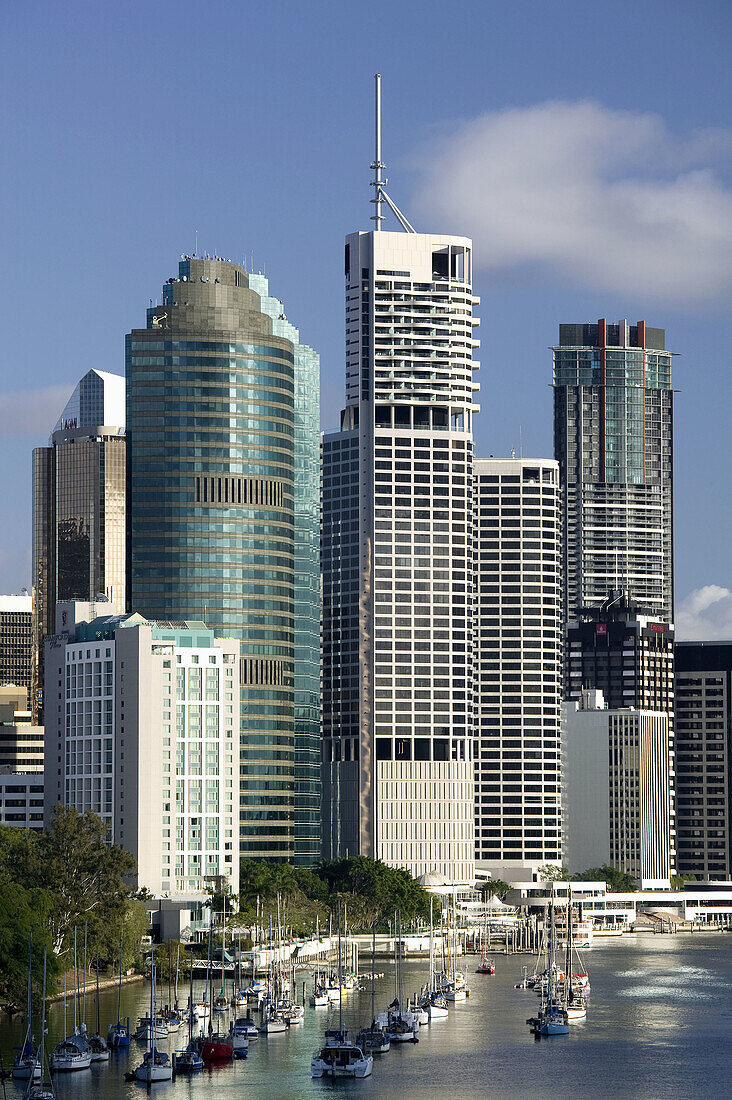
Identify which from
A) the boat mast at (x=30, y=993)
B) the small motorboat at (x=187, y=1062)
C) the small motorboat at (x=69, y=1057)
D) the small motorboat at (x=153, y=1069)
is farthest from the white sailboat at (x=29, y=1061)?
the small motorboat at (x=187, y=1062)

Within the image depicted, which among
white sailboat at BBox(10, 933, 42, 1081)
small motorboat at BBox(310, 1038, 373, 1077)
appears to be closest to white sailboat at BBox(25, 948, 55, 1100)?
white sailboat at BBox(10, 933, 42, 1081)

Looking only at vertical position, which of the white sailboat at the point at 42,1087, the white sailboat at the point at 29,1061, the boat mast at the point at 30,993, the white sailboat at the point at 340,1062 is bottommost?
the white sailboat at the point at 340,1062

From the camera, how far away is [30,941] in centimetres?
19450

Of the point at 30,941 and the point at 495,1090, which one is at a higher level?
the point at 30,941

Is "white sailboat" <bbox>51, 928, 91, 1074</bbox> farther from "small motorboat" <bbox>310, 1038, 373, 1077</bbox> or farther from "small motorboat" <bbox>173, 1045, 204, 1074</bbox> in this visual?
"small motorboat" <bbox>310, 1038, 373, 1077</bbox>

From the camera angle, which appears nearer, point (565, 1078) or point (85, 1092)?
point (85, 1092)

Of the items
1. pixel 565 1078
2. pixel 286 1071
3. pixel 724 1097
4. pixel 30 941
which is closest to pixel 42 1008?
pixel 30 941

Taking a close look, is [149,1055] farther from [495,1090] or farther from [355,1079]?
[495,1090]

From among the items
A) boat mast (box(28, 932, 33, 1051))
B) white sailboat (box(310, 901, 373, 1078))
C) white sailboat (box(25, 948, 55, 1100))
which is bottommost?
white sailboat (box(310, 901, 373, 1078))

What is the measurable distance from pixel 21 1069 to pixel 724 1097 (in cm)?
6137

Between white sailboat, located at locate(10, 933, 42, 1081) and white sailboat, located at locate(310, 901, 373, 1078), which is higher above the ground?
white sailboat, located at locate(10, 933, 42, 1081)

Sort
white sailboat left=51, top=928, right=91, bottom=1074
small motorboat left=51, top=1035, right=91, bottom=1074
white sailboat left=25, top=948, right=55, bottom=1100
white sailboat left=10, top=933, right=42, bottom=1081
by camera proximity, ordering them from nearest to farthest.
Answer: white sailboat left=25, top=948, right=55, bottom=1100 < white sailboat left=10, top=933, right=42, bottom=1081 < small motorboat left=51, top=1035, right=91, bottom=1074 < white sailboat left=51, top=928, right=91, bottom=1074

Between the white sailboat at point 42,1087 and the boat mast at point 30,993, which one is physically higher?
the boat mast at point 30,993

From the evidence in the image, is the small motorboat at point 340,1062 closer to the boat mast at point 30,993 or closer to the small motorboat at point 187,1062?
the small motorboat at point 187,1062
